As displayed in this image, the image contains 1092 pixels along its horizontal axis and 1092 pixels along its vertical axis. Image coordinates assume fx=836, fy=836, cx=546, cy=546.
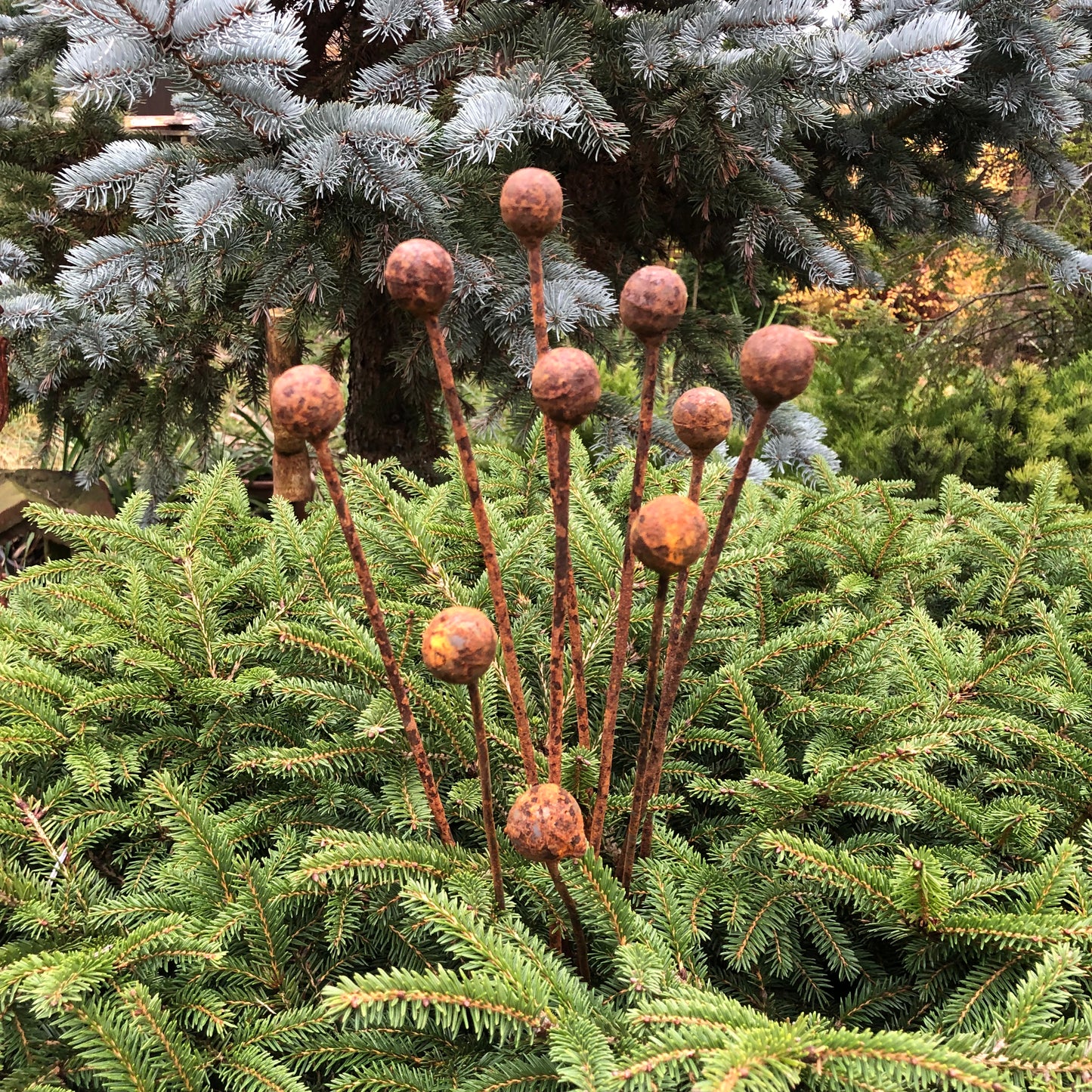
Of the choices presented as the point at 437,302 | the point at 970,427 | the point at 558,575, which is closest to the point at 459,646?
the point at 558,575

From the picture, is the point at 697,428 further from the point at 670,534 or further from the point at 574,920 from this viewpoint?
the point at 574,920

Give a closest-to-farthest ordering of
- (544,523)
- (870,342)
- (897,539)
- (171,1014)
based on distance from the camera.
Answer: (171,1014) → (544,523) → (897,539) → (870,342)

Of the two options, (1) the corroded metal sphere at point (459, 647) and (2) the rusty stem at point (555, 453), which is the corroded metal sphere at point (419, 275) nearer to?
(2) the rusty stem at point (555, 453)

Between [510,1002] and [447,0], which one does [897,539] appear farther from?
[447,0]

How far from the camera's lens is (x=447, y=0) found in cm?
202

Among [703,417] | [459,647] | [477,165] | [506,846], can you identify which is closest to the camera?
[459,647]

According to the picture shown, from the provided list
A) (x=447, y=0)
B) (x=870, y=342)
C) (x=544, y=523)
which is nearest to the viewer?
(x=544, y=523)

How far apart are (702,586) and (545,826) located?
21cm

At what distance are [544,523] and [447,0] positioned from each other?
161 cm

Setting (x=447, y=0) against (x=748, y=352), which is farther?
(x=447, y=0)

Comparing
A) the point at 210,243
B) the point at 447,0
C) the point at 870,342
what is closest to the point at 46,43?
the point at 447,0

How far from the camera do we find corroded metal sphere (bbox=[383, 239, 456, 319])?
0.58 meters

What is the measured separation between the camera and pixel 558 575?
2.12 feet

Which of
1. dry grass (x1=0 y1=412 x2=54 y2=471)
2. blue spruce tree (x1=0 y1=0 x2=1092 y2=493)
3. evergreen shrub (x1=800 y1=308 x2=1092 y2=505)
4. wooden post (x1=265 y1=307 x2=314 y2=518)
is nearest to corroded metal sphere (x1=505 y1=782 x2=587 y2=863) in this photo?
blue spruce tree (x1=0 y1=0 x2=1092 y2=493)
